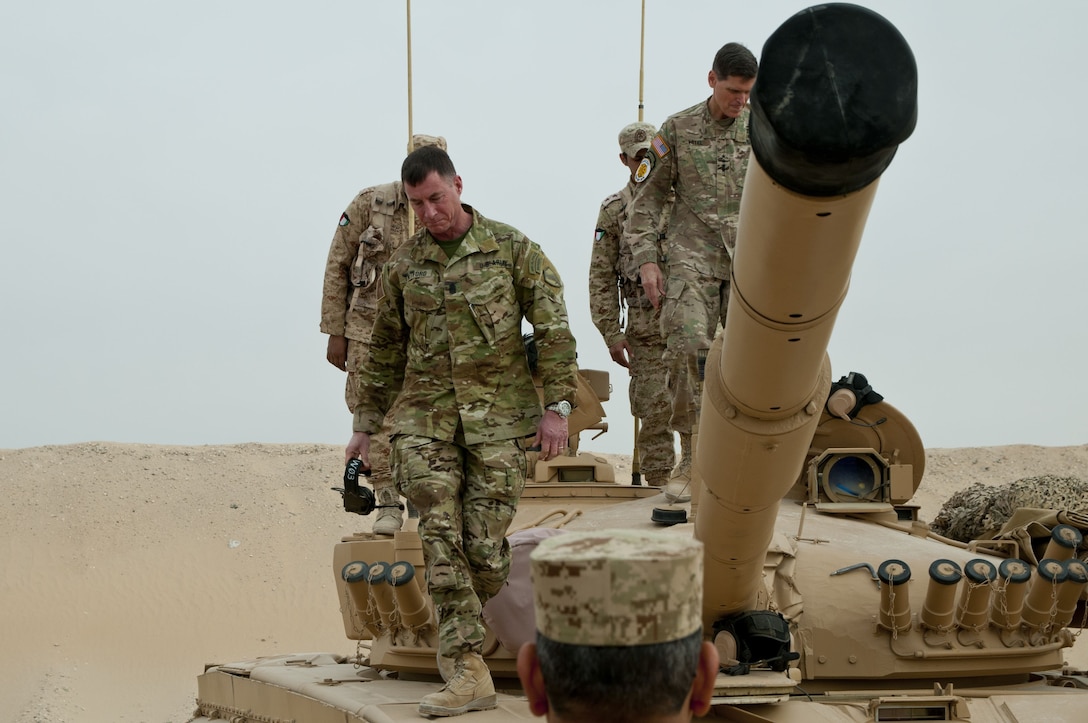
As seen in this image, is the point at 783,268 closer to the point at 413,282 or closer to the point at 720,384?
the point at 720,384

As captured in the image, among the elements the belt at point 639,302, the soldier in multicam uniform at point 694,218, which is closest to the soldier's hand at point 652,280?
the soldier in multicam uniform at point 694,218

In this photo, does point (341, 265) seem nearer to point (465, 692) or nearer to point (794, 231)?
point (465, 692)

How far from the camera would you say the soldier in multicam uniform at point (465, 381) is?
552cm

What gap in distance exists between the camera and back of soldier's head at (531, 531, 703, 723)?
2.17 metres

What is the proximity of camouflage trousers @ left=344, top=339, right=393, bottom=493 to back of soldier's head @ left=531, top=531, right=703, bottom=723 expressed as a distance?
629 cm

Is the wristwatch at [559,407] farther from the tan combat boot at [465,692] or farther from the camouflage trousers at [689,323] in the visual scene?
the camouflage trousers at [689,323]

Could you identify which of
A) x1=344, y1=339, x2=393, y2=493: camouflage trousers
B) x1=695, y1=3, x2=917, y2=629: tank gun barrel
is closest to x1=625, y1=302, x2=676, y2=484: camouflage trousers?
x1=344, y1=339, x2=393, y2=493: camouflage trousers

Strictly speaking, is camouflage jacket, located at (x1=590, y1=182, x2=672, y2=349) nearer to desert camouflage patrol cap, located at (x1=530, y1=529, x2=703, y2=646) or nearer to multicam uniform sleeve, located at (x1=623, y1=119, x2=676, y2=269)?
multicam uniform sleeve, located at (x1=623, y1=119, x2=676, y2=269)

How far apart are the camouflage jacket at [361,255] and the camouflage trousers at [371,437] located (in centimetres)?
7

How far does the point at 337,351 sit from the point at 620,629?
6.69m

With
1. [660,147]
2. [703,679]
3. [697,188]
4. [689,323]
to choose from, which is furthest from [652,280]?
[703,679]

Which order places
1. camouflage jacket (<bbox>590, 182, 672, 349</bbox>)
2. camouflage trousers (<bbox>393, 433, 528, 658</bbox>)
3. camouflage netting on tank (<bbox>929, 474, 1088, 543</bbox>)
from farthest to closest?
camouflage netting on tank (<bbox>929, 474, 1088, 543</bbox>) < camouflage jacket (<bbox>590, 182, 672, 349</bbox>) < camouflage trousers (<bbox>393, 433, 528, 658</bbox>)

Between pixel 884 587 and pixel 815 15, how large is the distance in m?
3.19

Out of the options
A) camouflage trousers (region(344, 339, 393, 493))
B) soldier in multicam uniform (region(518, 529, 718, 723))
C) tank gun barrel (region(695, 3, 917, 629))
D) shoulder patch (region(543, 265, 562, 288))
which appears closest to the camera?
soldier in multicam uniform (region(518, 529, 718, 723))
